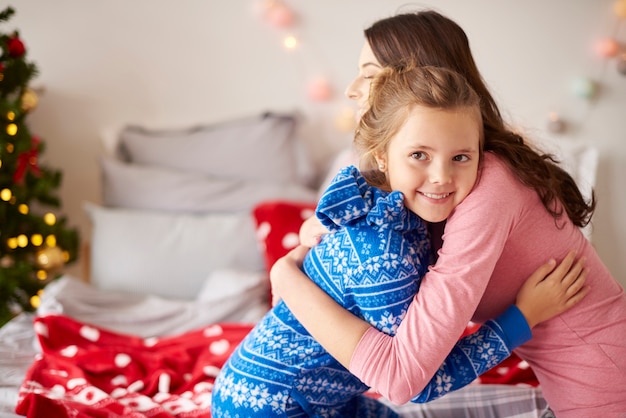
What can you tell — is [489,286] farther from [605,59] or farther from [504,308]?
[605,59]

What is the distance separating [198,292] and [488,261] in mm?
1400

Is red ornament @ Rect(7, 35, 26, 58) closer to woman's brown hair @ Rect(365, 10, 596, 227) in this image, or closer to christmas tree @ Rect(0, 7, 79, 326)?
christmas tree @ Rect(0, 7, 79, 326)

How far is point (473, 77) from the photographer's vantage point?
1.31 meters

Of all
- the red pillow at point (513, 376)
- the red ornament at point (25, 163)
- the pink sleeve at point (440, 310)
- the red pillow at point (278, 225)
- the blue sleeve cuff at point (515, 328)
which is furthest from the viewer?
the red ornament at point (25, 163)

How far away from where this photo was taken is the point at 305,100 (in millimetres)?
2723

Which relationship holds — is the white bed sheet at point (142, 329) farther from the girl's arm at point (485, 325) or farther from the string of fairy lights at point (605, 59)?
the string of fairy lights at point (605, 59)

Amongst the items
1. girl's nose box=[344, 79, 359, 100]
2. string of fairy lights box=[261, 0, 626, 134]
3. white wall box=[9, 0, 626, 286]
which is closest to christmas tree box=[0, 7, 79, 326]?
white wall box=[9, 0, 626, 286]

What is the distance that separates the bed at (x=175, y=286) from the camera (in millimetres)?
1530

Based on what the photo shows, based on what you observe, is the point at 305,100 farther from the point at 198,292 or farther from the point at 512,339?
the point at 512,339

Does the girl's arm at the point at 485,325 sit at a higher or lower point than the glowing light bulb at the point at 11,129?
lower

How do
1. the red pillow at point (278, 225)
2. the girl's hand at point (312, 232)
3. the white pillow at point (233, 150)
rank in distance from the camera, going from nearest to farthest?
the girl's hand at point (312, 232) → the red pillow at point (278, 225) → the white pillow at point (233, 150)

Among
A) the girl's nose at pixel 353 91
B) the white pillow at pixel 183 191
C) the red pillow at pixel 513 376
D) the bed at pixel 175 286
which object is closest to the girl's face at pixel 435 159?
the girl's nose at pixel 353 91

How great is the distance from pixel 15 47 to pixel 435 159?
66.8 inches

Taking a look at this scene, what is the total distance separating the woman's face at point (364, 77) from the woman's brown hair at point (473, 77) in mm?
17
